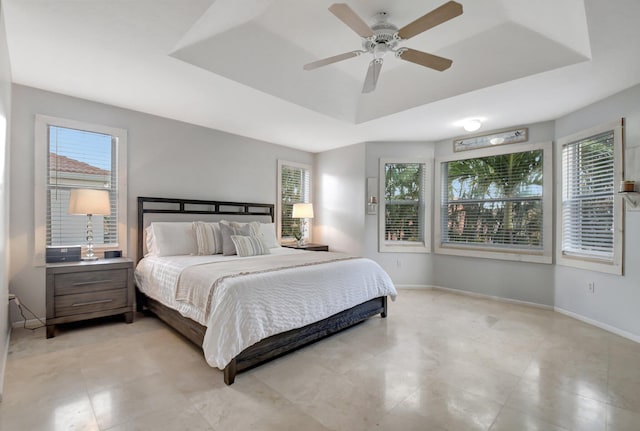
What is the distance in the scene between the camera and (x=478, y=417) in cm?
179

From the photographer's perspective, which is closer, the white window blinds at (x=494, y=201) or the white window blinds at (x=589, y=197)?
the white window blinds at (x=589, y=197)

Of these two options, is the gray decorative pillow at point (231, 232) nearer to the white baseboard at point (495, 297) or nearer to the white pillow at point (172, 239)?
the white pillow at point (172, 239)

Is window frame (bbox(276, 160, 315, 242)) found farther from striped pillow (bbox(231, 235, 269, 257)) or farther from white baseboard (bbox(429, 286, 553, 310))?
white baseboard (bbox(429, 286, 553, 310))

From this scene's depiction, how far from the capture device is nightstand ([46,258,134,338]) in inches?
112

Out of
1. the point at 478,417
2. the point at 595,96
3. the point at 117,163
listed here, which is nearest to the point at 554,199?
the point at 595,96

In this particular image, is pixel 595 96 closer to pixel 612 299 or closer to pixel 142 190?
pixel 612 299

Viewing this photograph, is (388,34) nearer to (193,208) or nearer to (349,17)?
(349,17)

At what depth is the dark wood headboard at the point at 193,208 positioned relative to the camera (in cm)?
377

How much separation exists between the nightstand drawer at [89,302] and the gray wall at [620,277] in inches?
204

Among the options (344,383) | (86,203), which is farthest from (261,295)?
(86,203)

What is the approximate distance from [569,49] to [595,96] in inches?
46.1

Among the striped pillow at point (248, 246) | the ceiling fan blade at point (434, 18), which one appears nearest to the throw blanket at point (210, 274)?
the striped pillow at point (248, 246)

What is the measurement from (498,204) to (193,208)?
14.5ft

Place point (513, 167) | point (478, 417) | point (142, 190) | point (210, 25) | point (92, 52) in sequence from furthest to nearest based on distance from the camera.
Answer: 1. point (513, 167)
2. point (142, 190)
3. point (92, 52)
4. point (210, 25)
5. point (478, 417)
